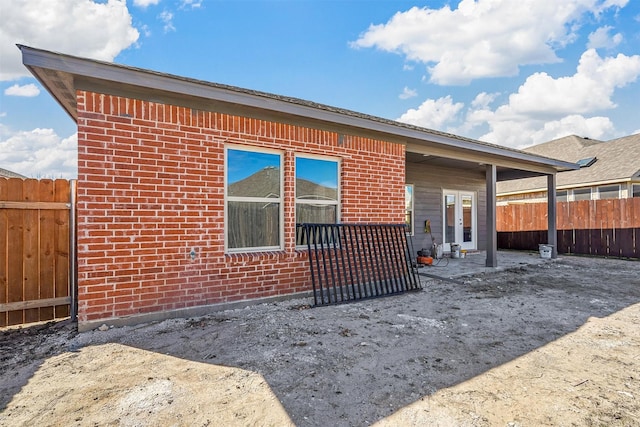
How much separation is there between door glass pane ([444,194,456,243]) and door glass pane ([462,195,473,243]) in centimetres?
47

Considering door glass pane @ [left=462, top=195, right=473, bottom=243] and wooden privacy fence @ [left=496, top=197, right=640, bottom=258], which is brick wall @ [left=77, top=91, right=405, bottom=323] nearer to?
door glass pane @ [left=462, top=195, right=473, bottom=243]

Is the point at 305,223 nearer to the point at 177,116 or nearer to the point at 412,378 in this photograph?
the point at 177,116

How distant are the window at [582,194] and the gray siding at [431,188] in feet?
31.8

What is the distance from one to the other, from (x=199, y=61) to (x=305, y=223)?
7525 millimetres

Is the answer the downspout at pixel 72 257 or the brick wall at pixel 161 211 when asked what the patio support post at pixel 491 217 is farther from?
the downspout at pixel 72 257

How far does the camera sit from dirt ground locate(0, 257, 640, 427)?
197cm

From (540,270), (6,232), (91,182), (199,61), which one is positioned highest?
(199,61)

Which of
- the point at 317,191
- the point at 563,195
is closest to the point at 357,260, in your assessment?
the point at 317,191

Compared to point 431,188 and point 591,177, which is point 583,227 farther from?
point 591,177

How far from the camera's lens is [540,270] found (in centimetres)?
764

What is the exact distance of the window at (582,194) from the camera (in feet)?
51.1

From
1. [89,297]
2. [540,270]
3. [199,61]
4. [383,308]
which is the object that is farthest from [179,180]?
[540,270]

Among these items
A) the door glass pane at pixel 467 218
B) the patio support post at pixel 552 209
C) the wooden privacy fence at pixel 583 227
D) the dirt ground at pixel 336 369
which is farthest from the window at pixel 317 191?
the wooden privacy fence at pixel 583 227

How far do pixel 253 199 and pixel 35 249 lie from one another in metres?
2.69
